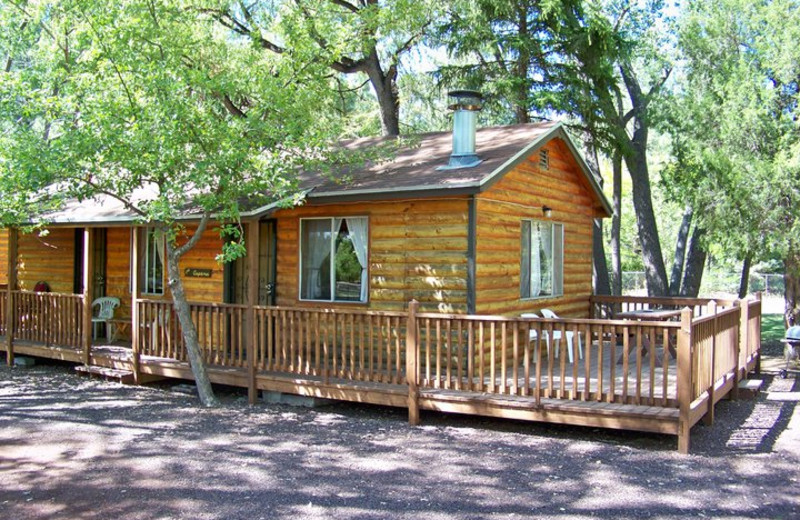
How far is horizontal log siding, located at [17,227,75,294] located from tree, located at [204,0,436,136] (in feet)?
18.9

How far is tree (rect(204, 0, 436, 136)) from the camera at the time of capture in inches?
401

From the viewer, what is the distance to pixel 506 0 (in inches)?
688

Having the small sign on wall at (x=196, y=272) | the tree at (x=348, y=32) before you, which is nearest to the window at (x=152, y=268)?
the small sign on wall at (x=196, y=272)

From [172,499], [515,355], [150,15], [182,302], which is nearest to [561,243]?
[515,355]

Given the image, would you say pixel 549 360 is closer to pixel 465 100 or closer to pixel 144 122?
pixel 465 100

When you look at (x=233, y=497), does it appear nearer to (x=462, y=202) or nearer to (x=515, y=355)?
(x=515, y=355)

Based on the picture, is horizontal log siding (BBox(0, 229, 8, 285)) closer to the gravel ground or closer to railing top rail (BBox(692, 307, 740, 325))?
the gravel ground

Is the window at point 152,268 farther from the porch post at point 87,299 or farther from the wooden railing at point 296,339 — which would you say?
the wooden railing at point 296,339

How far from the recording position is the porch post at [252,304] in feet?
32.4

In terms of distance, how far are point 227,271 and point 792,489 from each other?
29.0ft

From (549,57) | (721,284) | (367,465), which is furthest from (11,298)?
(721,284)

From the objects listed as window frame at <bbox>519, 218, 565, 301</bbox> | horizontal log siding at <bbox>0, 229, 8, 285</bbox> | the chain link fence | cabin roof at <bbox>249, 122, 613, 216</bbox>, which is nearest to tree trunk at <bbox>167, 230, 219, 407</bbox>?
cabin roof at <bbox>249, 122, 613, 216</bbox>

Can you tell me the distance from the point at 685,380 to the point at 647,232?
587 inches

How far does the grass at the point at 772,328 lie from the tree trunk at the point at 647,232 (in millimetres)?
2939
